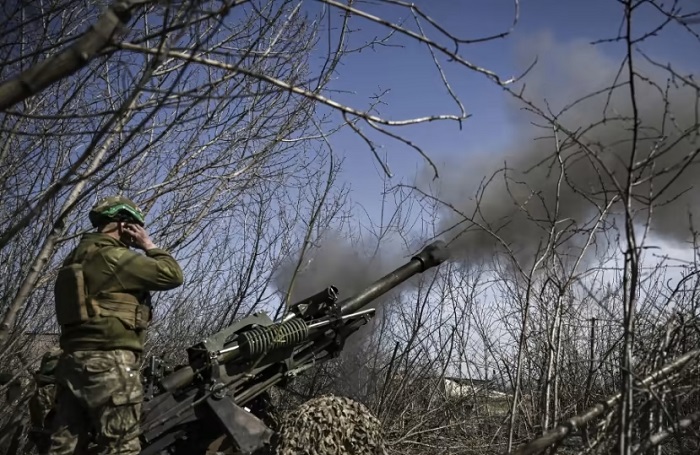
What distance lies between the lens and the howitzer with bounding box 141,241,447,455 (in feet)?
16.0

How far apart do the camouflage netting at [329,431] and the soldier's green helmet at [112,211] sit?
1817 mm

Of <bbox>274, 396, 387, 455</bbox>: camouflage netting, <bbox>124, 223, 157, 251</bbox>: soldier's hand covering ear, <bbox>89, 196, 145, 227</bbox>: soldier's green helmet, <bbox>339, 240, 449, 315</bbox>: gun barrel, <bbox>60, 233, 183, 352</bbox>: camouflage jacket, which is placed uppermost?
<bbox>89, 196, 145, 227</bbox>: soldier's green helmet

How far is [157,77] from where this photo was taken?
222 inches

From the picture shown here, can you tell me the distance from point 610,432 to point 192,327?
7.76m

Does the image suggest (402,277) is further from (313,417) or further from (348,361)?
(313,417)

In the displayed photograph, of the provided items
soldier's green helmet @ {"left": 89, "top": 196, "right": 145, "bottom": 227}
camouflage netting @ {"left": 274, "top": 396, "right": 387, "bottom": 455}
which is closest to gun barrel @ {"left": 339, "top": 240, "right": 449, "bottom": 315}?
camouflage netting @ {"left": 274, "top": 396, "right": 387, "bottom": 455}

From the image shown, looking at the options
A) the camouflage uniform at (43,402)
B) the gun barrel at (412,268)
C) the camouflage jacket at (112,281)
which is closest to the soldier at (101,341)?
the camouflage jacket at (112,281)

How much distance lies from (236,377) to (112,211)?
60.2 inches

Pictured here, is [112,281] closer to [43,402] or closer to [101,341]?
[101,341]

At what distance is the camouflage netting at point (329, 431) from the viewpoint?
4723mm

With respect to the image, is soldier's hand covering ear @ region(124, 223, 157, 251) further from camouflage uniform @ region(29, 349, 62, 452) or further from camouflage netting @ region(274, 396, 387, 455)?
camouflage netting @ region(274, 396, 387, 455)

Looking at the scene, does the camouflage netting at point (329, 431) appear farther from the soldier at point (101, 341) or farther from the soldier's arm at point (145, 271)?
the soldier's arm at point (145, 271)

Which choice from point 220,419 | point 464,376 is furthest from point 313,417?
point 464,376

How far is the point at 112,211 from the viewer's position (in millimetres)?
4766
